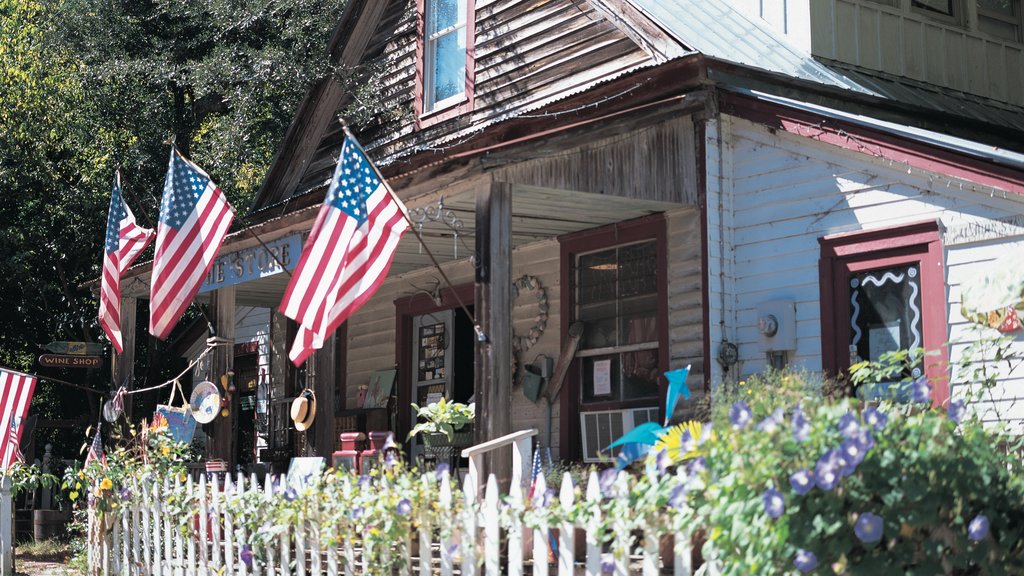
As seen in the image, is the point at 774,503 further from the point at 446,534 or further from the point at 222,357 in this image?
the point at 222,357

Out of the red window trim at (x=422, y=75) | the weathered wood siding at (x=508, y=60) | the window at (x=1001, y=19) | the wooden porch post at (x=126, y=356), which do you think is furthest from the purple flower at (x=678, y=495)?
the wooden porch post at (x=126, y=356)

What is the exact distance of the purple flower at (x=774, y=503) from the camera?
4047mm

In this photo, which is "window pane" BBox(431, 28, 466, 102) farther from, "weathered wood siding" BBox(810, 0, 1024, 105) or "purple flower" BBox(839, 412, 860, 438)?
"purple flower" BBox(839, 412, 860, 438)

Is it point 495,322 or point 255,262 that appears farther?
point 255,262

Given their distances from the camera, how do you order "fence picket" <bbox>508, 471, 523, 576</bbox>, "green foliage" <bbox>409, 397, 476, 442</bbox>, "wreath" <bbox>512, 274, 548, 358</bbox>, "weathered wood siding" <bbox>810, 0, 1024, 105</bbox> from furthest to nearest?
"wreath" <bbox>512, 274, 548, 358</bbox>
"weathered wood siding" <bbox>810, 0, 1024, 105</bbox>
"green foliage" <bbox>409, 397, 476, 442</bbox>
"fence picket" <bbox>508, 471, 523, 576</bbox>

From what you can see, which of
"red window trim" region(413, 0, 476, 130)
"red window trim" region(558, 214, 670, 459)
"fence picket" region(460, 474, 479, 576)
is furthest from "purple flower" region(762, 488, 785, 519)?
"red window trim" region(413, 0, 476, 130)

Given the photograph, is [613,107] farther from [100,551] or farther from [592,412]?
[100,551]

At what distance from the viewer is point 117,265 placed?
12.0 meters

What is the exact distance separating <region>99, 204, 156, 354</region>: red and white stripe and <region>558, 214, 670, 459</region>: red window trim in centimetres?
414

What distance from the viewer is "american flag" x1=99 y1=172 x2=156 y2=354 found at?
39.3ft

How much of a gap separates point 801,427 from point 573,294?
732 cm

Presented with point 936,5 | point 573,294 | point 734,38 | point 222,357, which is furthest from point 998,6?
point 222,357

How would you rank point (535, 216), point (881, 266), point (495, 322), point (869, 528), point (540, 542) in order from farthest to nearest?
1. point (535, 216)
2. point (881, 266)
3. point (495, 322)
4. point (540, 542)
5. point (869, 528)

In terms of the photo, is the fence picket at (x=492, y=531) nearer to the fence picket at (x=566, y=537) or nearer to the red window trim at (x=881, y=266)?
the fence picket at (x=566, y=537)
